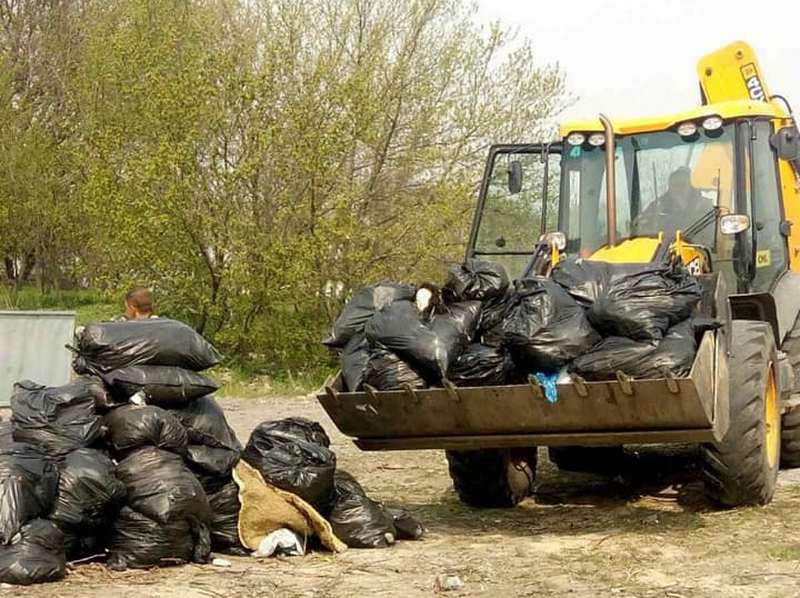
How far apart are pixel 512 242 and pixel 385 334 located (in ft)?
7.23

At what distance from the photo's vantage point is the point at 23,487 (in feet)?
16.7

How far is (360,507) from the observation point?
604 cm

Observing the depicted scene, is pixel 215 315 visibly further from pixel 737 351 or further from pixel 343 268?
pixel 737 351

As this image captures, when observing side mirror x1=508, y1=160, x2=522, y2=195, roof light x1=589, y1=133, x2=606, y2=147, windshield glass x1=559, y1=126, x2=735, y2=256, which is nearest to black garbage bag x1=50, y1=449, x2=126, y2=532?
side mirror x1=508, y1=160, x2=522, y2=195

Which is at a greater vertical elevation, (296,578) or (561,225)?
(561,225)

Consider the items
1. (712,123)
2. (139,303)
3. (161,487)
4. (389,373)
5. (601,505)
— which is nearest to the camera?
(161,487)

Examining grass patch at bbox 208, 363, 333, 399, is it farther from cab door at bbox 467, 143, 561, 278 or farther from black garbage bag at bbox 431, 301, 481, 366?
black garbage bag at bbox 431, 301, 481, 366

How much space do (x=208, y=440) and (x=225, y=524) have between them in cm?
44

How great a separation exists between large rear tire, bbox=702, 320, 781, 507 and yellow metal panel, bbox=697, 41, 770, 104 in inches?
114

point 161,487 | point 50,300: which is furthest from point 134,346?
point 50,300

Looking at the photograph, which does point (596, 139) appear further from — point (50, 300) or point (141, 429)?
point (50, 300)

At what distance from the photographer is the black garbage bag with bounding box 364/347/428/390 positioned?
5.94 meters

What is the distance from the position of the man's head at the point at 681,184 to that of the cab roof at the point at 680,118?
Answer: 33 cm

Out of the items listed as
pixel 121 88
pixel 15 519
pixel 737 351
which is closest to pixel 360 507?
pixel 15 519
